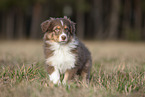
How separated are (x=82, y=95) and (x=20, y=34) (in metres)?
29.6

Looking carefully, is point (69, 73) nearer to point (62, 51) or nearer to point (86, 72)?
point (62, 51)

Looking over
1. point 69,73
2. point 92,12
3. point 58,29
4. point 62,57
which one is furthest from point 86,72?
point 92,12

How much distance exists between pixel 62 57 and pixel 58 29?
639mm

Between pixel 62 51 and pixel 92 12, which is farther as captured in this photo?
pixel 92 12

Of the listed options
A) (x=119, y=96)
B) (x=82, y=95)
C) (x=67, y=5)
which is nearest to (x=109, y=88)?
(x=119, y=96)

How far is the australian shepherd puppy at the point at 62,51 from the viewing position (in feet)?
15.8

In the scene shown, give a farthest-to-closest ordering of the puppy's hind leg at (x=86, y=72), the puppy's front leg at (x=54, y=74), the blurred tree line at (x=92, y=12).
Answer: the blurred tree line at (x=92, y=12) < the puppy's hind leg at (x=86, y=72) < the puppy's front leg at (x=54, y=74)

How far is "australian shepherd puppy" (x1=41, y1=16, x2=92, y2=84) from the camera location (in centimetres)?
483

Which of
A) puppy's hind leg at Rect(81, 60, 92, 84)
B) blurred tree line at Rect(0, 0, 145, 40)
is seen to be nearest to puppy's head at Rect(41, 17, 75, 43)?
puppy's hind leg at Rect(81, 60, 92, 84)

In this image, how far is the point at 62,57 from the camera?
4.87 meters

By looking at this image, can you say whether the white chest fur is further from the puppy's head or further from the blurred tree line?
the blurred tree line

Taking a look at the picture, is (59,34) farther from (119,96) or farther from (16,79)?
(119,96)

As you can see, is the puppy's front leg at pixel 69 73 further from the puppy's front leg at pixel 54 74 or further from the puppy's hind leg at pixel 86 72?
the puppy's hind leg at pixel 86 72

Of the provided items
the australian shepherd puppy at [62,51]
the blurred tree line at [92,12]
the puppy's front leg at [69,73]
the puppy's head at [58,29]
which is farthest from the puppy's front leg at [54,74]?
the blurred tree line at [92,12]
